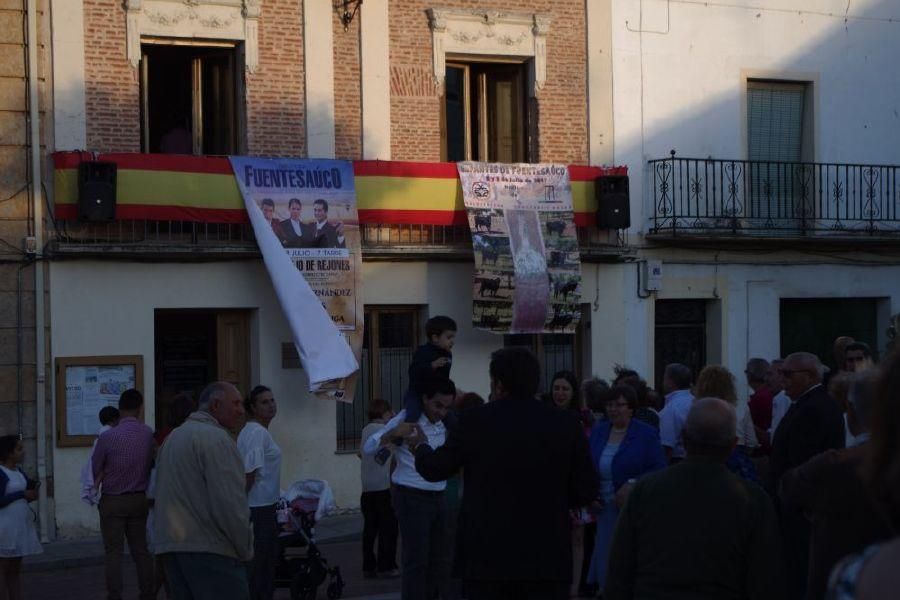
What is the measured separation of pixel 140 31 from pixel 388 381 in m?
5.48

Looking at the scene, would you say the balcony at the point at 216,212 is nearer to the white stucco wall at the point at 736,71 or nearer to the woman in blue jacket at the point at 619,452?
the white stucco wall at the point at 736,71

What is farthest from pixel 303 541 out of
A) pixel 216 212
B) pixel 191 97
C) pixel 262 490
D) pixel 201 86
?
pixel 201 86

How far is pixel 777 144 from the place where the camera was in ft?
72.9

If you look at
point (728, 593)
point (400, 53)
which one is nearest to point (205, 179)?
point (400, 53)

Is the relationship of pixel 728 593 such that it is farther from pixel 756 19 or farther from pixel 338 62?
pixel 756 19

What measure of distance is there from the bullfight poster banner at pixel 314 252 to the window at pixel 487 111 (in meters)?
2.24

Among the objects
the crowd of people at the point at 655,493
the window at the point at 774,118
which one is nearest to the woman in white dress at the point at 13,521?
the crowd of people at the point at 655,493

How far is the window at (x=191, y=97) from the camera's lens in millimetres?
18484

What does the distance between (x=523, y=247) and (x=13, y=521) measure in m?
10.2

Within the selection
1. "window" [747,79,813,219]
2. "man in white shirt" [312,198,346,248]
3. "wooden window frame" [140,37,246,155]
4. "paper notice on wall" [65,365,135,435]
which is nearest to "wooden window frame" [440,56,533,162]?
"man in white shirt" [312,198,346,248]

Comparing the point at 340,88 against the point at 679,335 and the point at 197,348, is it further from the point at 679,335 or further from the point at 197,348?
the point at 679,335

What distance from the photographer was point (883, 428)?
308 centimetres

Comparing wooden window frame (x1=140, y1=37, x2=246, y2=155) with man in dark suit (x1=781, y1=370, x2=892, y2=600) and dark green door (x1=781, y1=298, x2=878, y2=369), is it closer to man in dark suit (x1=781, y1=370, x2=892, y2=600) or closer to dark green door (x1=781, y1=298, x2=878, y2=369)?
dark green door (x1=781, y1=298, x2=878, y2=369)

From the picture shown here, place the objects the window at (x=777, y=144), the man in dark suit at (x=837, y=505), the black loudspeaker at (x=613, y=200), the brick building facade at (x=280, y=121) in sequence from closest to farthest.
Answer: the man in dark suit at (x=837, y=505) < the brick building facade at (x=280, y=121) < the black loudspeaker at (x=613, y=200) < the window at (x=777, y=144)
